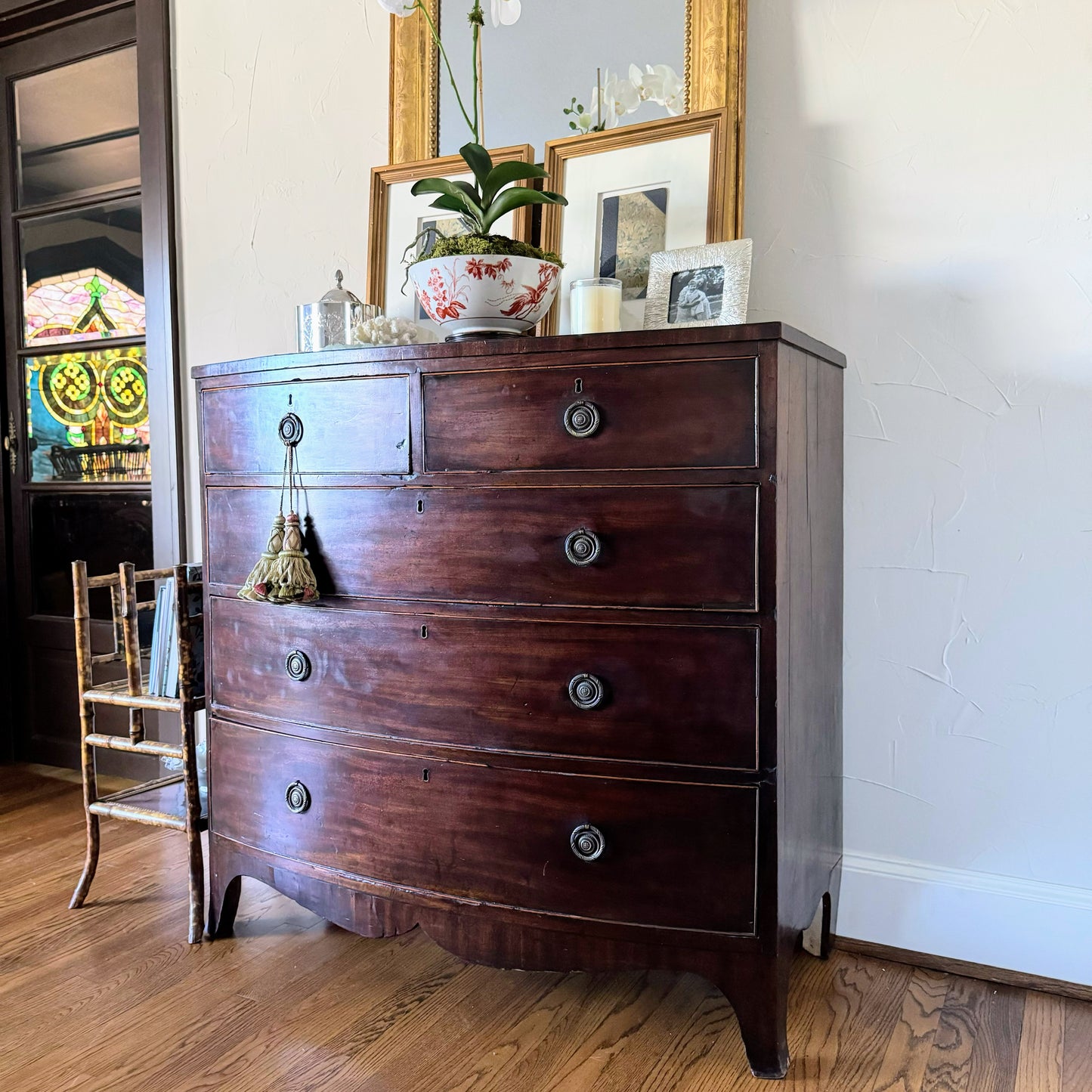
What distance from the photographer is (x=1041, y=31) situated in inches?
62.4

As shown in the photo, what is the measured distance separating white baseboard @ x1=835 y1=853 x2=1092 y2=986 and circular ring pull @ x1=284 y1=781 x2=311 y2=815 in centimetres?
100

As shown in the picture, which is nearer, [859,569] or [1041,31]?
[1041,31]

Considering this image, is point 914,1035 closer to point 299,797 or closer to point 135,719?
point 299,797

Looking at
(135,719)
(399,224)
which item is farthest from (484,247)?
(135,719)

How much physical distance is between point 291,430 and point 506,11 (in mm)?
990

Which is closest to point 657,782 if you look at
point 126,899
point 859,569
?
point 859,569

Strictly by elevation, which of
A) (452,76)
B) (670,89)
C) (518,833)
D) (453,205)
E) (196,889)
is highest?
(452,76)

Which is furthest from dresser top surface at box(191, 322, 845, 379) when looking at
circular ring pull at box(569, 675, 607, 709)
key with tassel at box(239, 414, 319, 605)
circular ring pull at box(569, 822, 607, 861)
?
circular ring pull at box(569, 822, 607, 861)

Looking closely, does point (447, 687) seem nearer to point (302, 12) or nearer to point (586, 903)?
point (586, 903)

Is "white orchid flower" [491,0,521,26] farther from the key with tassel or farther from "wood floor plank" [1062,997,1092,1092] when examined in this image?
"wood floor plank" [1062,997,1092,1092]

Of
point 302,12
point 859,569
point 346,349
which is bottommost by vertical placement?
point 859,569

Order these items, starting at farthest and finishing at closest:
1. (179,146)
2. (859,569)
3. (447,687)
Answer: (179,146) < (859,569) < (447,687)

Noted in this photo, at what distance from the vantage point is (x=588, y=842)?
4.66 ft

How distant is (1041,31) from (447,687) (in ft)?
4.77
